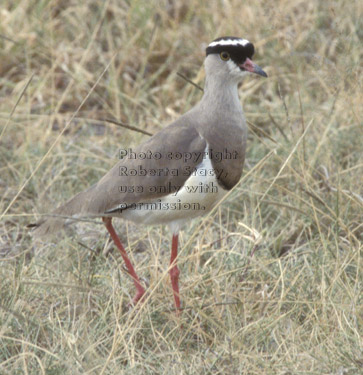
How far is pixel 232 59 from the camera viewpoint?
354 centimetres

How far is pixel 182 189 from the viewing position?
3350 mm

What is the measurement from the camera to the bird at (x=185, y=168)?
334cm

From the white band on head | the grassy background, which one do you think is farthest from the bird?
the grassy background

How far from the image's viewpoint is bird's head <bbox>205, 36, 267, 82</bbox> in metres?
3.51

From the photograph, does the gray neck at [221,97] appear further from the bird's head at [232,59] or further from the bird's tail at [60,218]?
the bird's tail at [60,218]

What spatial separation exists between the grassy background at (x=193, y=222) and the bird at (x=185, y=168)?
0.16m

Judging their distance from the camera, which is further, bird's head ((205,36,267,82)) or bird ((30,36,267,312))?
bird's head ((205,36,267,82))

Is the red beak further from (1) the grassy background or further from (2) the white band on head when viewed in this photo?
(1) the grassy background

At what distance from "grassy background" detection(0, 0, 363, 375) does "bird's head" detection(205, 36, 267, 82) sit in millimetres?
264

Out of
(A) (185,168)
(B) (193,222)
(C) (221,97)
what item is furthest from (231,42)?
(B) (193,222)

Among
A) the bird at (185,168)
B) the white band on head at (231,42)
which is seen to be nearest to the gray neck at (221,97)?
the bird at (185,168)

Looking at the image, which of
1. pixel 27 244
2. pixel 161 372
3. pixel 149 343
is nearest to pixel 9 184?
pixel 27 244

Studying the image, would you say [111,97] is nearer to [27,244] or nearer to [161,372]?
[27,244]

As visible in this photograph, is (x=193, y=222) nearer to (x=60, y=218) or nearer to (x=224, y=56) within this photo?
(x=60, y=218)
